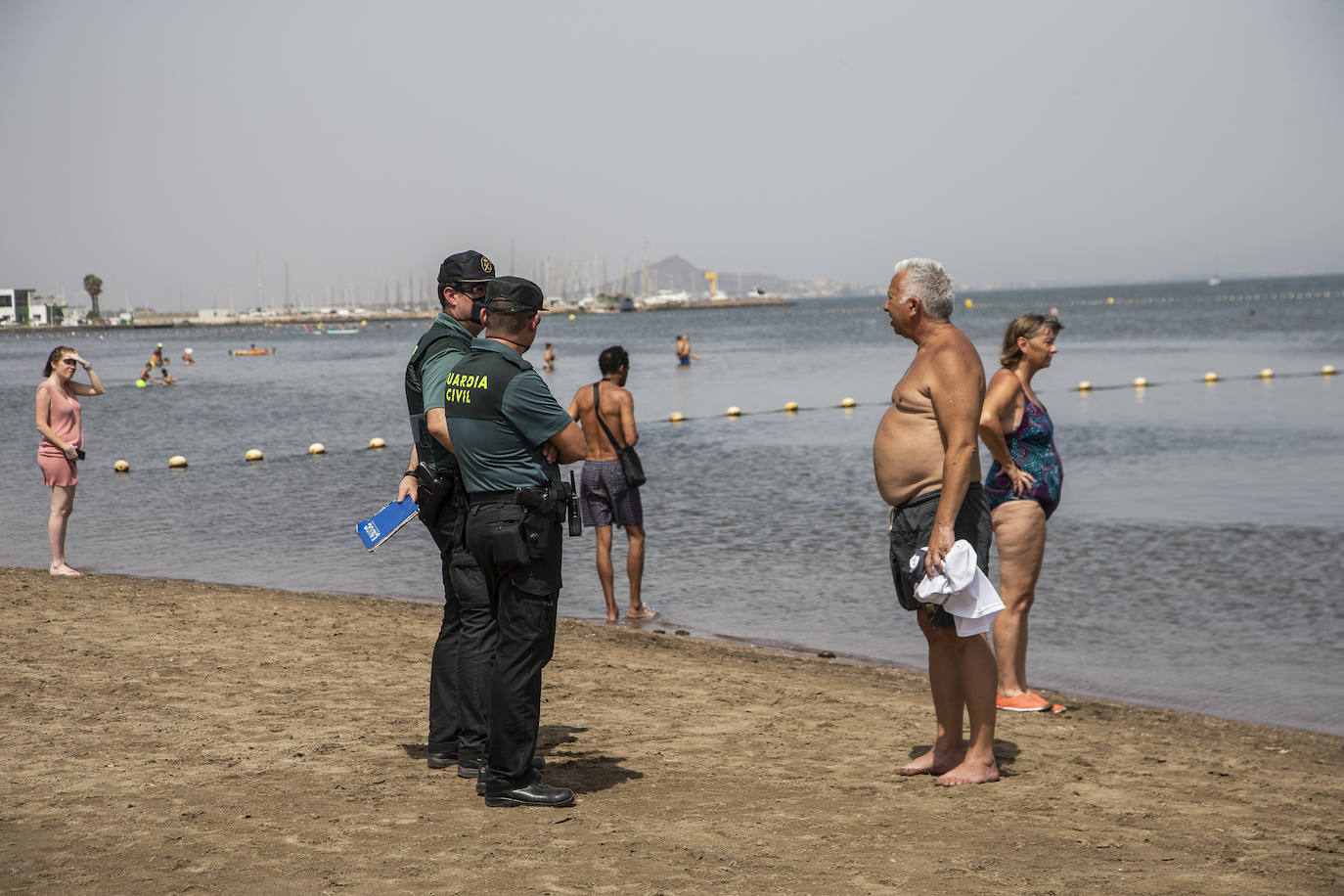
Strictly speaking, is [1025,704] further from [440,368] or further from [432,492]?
[440,368]

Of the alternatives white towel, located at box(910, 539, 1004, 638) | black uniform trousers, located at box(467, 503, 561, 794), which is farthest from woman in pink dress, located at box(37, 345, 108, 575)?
white towel, located at box(910, 539, 1004, 638)

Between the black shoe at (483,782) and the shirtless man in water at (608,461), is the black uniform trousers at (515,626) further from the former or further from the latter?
the shirtless man in water at (608,461)

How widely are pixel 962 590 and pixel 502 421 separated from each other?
1791 mm

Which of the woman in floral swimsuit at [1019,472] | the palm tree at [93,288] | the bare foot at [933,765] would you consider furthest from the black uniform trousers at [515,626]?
the palm tree at [93,288]

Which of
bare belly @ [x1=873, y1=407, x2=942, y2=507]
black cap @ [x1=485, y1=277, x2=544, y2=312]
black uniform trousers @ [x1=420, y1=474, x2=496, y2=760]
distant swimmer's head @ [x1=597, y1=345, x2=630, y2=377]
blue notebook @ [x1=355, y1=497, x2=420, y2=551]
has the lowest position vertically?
black uniform trousers @ [x1=420, y1=474, x2=496, y2=760]

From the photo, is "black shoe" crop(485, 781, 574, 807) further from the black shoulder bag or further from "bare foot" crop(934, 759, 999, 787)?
the black shoulder bag

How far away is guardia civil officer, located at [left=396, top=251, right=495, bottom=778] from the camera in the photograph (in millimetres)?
4782

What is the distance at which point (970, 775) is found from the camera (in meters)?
5.03

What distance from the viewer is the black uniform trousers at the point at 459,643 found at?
15.6 feet

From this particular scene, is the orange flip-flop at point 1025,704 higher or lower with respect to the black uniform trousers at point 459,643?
lower

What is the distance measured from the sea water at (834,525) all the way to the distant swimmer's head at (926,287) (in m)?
3.50

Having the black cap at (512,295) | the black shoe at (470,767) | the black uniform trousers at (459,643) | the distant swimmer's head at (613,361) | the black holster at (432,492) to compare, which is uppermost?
the black cap at (512,295)

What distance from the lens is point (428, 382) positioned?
490cm

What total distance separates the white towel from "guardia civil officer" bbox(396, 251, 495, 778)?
65.1 inches
